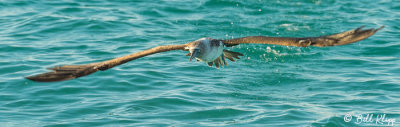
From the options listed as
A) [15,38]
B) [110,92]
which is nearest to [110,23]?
[15,38]

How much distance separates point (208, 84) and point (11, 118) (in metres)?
3.75

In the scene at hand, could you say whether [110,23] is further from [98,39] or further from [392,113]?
[392,113]

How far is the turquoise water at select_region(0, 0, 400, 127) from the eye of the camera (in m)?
8.89

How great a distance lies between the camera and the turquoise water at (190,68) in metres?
8.89

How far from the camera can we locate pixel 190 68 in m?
11.4

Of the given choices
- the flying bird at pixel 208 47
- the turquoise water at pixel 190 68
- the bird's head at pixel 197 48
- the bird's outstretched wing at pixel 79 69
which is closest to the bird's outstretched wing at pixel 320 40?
the flying bird at pixel 208 47

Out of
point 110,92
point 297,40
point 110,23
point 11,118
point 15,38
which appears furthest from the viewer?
point 110,23

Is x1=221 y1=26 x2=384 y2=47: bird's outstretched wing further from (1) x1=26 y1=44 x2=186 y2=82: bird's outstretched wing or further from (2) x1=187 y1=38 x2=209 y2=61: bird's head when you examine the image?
(1) x1=26 y1=44 x2=186 y2=82: bird's outstretched wing

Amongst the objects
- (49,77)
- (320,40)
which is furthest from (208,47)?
(49,77)

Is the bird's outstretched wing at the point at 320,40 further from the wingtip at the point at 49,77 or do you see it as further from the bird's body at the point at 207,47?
the wingtip at the point at 49,77

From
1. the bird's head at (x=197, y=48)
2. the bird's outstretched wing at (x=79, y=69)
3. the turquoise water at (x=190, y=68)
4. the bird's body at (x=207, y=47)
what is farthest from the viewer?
the turquoise water at (x=190, y=68)

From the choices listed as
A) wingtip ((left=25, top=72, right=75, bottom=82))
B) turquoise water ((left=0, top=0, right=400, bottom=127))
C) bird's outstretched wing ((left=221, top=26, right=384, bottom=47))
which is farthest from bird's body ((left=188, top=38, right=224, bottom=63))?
wingtip ((left=25, top=72, right=75, bottom=82))

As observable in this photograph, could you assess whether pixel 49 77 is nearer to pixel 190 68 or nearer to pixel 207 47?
→ pixel 207 47

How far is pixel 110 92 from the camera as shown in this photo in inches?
386
